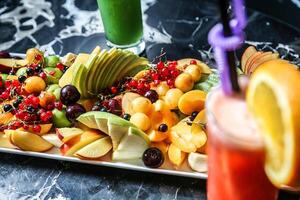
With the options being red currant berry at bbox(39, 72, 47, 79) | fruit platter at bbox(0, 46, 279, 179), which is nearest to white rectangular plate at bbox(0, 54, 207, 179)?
fruit platter at bbox(0, 46, 279, 179)

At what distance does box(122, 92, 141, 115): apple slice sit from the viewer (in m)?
0.99

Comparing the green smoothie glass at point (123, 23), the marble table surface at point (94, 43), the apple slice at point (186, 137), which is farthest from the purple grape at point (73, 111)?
the green smoothie glass at point (123, 23)

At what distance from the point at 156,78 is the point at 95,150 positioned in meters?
0.23

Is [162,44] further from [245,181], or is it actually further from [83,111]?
[245,181]

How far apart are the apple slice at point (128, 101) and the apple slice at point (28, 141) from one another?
0.57 feet

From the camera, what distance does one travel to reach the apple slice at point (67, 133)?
0.95 m

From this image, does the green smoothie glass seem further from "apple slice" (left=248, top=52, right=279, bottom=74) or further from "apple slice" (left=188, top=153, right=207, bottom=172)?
"apple slice" (left=188, top=153, right=207, bottom=172)

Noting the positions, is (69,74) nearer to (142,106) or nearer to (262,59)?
(142,106)

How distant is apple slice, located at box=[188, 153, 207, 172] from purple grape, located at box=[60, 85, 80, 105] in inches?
12.1

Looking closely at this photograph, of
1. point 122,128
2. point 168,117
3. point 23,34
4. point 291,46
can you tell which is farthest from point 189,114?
point 23,34

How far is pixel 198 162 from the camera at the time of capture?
0.86m

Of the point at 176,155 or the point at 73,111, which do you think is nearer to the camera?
the point at 176,155

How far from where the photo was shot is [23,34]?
1.44m

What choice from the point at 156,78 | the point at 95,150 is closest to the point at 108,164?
the point at 95,150
